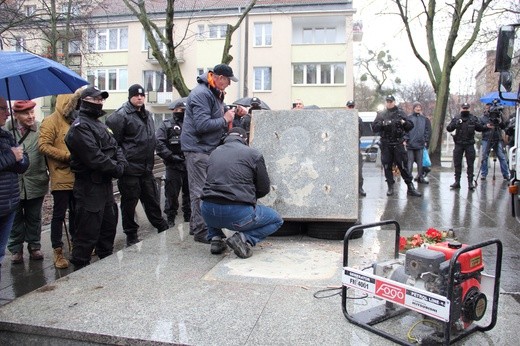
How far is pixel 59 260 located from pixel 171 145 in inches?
106

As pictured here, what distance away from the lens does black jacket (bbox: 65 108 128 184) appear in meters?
4.68

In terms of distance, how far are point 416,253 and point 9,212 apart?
123 inches

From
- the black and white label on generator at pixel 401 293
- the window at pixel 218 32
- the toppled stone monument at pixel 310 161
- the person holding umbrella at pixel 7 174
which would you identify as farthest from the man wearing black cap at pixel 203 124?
the window at pixel 218 32

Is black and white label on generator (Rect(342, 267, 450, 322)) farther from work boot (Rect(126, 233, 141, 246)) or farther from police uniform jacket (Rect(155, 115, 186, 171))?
police uniform jacket (Rect(155, 115, 186, 171))

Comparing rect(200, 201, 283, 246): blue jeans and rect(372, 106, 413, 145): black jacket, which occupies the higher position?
rect(372, 106, 413, 145): black jacket

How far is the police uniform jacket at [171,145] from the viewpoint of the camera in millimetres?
7355

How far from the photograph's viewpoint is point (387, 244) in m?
5.61

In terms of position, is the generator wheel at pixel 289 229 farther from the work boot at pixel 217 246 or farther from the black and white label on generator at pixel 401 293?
the black and white label on generator at pixel 401 293

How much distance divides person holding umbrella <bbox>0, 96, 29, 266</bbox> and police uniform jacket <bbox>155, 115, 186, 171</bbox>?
3289 millimetres

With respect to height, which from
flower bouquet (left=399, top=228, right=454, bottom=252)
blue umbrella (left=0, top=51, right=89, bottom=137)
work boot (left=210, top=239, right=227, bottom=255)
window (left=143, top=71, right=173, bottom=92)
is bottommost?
work boot (left=210, top=239, right=227, bottom=255)

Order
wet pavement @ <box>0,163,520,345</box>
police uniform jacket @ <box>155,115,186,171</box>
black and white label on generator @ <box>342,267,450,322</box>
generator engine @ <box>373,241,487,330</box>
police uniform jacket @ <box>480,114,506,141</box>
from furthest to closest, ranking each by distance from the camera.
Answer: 1. police uniform jacket @ <box>480,114,506,141</box>
2. police uniform jacket @ <box>155,115,186,171</box>
3. wet pavement @ <box>0,163,520,345</box>
4. generator engine @ <box>373,241,487,330</box>
5. black and white label on generator @ <box>342,267,450,322</box>

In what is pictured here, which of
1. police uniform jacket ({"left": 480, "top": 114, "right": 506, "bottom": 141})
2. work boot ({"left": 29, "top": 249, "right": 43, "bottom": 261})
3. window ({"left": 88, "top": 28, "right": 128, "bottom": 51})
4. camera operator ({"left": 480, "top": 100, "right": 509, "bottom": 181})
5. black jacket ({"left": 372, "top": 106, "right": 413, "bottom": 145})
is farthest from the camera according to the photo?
window ({"left": 88, "top": 28, "right": 128, "bottom": 51})

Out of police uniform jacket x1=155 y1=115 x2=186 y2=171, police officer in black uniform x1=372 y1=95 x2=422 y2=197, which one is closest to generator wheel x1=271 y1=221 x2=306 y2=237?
police uniform jacket x1=155 y1=115 x2=186 y2=171

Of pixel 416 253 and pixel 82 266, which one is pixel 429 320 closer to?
pixel 416 253
